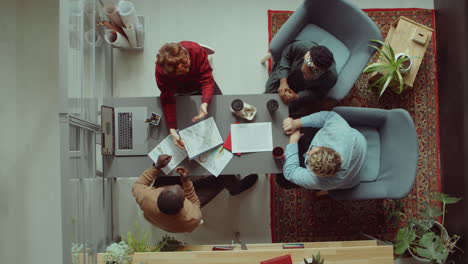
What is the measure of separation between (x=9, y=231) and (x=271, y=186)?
7.47 ft

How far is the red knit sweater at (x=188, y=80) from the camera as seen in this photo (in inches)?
78.0

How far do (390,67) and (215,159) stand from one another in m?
1.56

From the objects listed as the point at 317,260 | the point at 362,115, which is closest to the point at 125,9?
the point at 362,115

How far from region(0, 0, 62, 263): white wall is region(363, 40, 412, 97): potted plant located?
268cm

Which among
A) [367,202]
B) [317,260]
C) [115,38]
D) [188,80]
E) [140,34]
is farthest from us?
[367,202]

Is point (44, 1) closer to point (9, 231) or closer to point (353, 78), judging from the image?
point (9, 231)

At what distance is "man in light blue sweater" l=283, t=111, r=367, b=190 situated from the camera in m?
1.81

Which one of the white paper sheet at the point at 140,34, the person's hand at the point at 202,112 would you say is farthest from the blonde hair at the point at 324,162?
the white paper sheet at the point at 140,34

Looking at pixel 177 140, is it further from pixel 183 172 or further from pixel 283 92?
pixel 283 92

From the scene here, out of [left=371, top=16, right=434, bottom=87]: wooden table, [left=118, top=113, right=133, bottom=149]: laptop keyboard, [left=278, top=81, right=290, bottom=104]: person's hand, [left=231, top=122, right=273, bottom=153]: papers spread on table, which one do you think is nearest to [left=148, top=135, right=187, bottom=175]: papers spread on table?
[left=118, top=113, right=133, bottom=149]: laptop keyboard

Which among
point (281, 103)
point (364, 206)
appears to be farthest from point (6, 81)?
point (364, 206)

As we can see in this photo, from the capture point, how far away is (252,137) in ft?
6.82

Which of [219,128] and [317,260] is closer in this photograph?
[317,260]

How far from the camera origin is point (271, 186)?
112 inches
